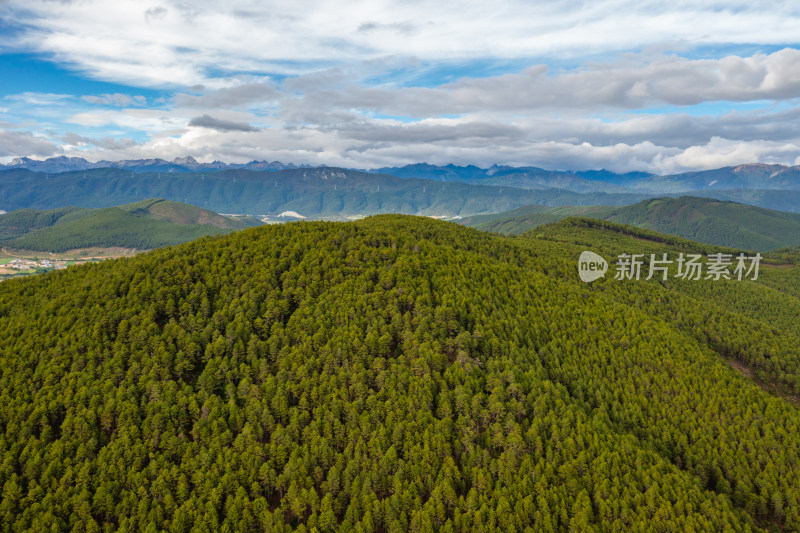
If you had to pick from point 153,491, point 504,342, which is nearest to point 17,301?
point 153,491

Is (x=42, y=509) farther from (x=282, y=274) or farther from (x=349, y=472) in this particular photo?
(x=282, y=274)

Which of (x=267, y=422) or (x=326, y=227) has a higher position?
(x=326, y=227)

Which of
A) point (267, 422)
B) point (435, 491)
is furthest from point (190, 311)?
point (435, 491)

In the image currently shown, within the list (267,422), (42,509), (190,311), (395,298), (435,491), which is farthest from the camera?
(395,298)

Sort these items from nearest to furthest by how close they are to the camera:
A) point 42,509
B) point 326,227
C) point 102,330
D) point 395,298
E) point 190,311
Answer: point 42,509 → point 102,330 → point 190,311 → point 395,298 → point 326,227

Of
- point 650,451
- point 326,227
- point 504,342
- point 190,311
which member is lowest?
point 650,451

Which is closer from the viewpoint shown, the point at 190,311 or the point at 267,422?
the point at 267,422

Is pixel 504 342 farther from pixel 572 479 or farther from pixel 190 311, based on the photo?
pixel 190 311
